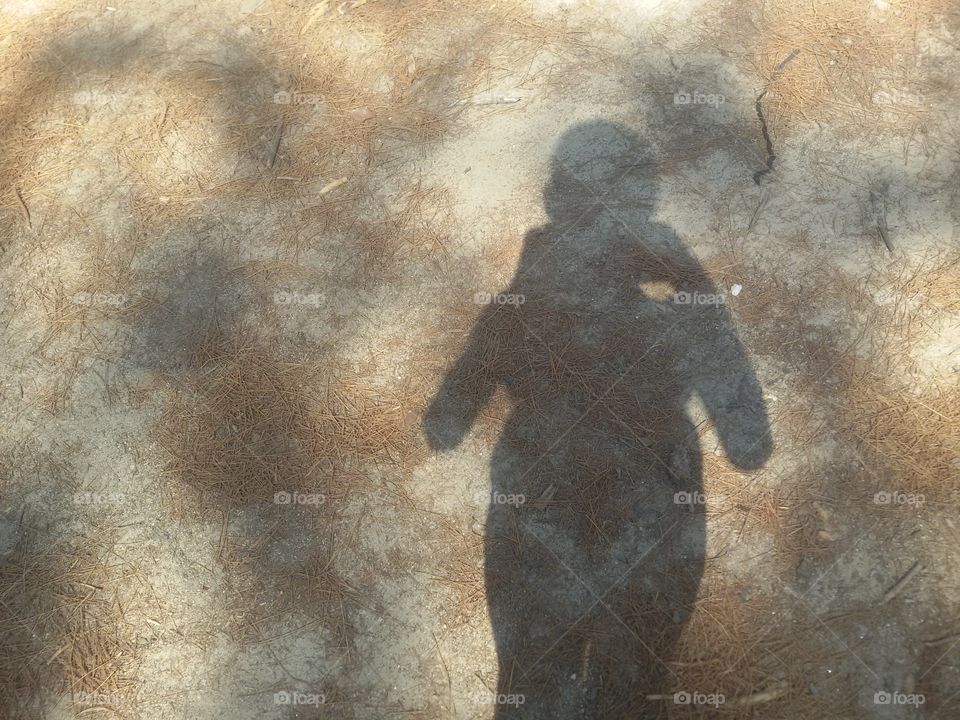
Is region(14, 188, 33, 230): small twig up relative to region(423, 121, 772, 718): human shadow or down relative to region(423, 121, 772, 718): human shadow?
up

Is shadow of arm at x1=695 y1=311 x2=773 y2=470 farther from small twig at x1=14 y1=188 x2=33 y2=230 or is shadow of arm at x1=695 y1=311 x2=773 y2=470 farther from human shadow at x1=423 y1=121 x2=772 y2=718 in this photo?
small twig at x1=14 y1=188 x2=33 y2=230

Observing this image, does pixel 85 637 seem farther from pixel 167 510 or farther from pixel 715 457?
pixel 715 457

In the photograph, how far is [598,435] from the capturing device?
3764mm

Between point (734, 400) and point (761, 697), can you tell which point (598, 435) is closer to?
point (734, 400)

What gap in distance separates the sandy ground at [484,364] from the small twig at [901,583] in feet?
0.03

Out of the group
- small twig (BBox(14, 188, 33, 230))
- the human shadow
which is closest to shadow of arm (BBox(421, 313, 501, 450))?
the human shadow

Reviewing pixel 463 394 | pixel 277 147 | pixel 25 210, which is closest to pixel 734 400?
pixel 463 394

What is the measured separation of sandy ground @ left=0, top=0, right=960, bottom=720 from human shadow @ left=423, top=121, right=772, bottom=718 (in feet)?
0.06

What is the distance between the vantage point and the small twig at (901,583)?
3.30 m

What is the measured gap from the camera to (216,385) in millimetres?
4043

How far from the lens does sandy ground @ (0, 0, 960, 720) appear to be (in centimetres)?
335

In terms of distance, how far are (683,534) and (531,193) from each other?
93.4 inches

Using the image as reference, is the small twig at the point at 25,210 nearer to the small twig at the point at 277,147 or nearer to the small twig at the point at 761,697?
the small twig at the point at 277,147

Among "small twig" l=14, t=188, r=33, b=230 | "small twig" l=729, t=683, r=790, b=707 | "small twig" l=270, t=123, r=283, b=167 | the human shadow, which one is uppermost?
"small twig" l=270, t=123, r=283, b=167
